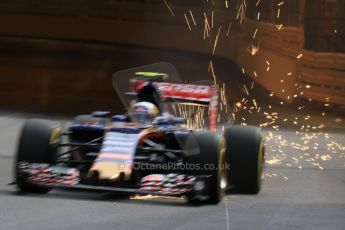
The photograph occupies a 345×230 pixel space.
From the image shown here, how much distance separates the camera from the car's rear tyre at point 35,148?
927 centimetres

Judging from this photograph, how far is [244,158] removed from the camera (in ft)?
31.7

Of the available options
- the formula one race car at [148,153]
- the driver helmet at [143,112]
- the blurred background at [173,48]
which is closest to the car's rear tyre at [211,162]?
the formula one race car at [148,153]

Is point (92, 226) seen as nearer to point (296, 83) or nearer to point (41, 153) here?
point (41, 153)

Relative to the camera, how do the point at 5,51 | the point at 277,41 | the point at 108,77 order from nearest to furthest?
the point at 277,41 → the point at 108,77 → the point at 5,51

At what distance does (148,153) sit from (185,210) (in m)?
0.80

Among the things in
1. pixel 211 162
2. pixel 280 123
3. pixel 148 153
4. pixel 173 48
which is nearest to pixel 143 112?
pixel 148 153

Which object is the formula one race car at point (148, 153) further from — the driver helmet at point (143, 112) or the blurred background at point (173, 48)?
the blurred background at point (173, 48)

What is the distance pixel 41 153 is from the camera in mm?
9305

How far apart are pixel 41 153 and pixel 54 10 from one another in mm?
28088

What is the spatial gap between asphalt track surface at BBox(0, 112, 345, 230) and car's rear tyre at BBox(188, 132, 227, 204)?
0.14m

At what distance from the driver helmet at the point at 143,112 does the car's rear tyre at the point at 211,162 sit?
2.50ft

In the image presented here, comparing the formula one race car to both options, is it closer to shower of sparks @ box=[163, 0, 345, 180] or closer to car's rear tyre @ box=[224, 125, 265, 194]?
car's rear tyre @ box=[224, 125, 265, 194]

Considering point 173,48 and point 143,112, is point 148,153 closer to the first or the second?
point 143,112

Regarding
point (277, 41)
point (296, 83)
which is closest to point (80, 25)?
point (277, 41)
